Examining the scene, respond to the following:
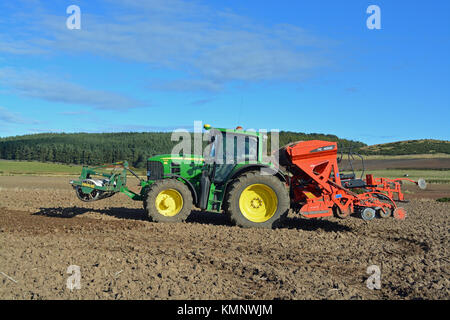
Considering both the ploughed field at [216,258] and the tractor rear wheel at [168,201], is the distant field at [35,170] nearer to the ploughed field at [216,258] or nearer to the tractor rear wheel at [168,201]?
the ploughed field at [216,258]

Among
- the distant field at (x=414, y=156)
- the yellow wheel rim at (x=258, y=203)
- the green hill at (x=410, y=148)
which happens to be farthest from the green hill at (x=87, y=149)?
the yellow wheel rim at (x=258, y=203)

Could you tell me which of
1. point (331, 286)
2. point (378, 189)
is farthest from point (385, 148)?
point (331, 286)

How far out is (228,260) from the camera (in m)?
6.64

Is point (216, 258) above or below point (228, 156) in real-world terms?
below

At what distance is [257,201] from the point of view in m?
9.71

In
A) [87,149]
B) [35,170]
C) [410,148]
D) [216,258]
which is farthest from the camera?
[87,149]

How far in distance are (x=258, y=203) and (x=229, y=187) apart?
85 centimetres

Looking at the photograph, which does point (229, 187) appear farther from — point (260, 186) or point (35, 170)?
point (35, 170)

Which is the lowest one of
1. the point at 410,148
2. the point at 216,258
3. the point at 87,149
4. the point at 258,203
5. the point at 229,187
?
the point at 216,258

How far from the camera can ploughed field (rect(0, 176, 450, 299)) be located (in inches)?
203

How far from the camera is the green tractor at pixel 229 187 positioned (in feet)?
31.1

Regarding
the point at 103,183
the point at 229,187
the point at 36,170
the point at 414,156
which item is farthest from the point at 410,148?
the point at 103,183
